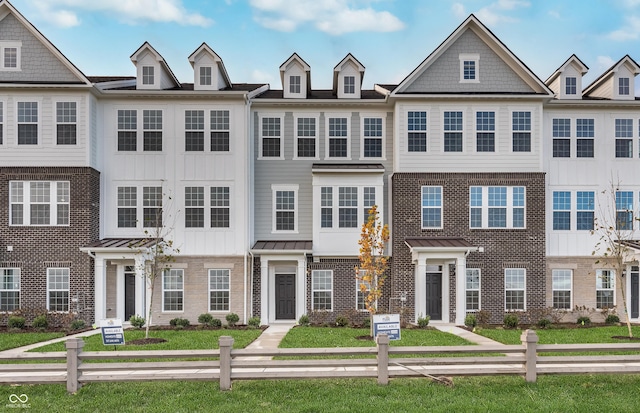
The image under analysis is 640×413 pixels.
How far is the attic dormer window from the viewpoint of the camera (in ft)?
78.4

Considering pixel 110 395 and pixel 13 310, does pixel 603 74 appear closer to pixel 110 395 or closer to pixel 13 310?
pixel 110 395

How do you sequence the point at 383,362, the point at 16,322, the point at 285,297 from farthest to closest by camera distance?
the point at 285,297 → the point at 16,322 → the point at 383,362

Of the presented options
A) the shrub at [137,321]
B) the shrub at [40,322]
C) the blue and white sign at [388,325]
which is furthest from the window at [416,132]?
the shrub at [40,322]

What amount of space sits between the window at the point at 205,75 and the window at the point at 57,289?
991cm

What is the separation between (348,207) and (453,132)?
5696mm

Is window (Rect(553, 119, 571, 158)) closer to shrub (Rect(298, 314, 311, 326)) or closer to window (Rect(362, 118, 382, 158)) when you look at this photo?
window (Rect(362, 118, 382, 158))

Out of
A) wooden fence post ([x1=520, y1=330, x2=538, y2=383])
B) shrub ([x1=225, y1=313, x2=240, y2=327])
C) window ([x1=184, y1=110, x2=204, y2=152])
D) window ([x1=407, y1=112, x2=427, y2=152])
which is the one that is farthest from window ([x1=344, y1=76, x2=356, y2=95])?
wooden fence post ([x1=520, y1=330, x2=538, y2=383])

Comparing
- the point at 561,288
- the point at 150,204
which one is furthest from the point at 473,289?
the point at 150,204

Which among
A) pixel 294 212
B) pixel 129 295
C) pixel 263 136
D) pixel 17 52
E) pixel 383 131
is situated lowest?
pixel 129 295

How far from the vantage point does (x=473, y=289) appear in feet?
73.7

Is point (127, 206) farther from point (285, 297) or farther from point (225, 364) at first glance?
point (225, 364)

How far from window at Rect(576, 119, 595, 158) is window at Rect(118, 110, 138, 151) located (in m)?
19.9

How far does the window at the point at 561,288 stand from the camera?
76.2 feet

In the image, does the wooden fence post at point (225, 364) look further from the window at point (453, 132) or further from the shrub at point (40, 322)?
the window at point (453, 132)
